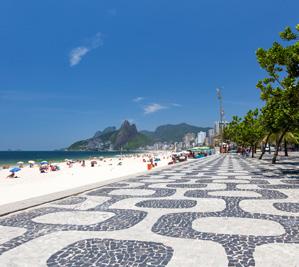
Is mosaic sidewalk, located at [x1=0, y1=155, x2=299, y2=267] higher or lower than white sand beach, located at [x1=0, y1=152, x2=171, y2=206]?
higher

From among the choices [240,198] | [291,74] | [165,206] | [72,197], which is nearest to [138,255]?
[165,206]

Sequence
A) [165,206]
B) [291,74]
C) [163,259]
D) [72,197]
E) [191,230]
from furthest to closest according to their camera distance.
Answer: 1. [291,74]
2. [72,197]
3. [165,206]
4. [191,230]
5. [163,259]

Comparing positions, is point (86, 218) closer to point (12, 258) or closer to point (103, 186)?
point (12, 258)

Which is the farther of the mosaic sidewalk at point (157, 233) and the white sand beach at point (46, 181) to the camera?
the white sand beach at point (46, 181)

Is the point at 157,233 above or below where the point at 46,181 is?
above

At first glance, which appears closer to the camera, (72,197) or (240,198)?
(240,198)

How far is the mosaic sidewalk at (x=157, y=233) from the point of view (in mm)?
4281

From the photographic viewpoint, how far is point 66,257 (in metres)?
4.39

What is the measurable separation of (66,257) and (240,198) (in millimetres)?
6152

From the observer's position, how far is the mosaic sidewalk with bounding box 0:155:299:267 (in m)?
4.28

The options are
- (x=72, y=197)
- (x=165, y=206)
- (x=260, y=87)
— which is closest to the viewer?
(x=165, y=206)

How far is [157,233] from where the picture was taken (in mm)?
5527

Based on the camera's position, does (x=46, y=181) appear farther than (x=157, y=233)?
Yes

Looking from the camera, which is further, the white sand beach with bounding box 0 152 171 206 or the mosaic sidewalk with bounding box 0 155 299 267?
the white sand beach with bounding box 0 152 171 206
